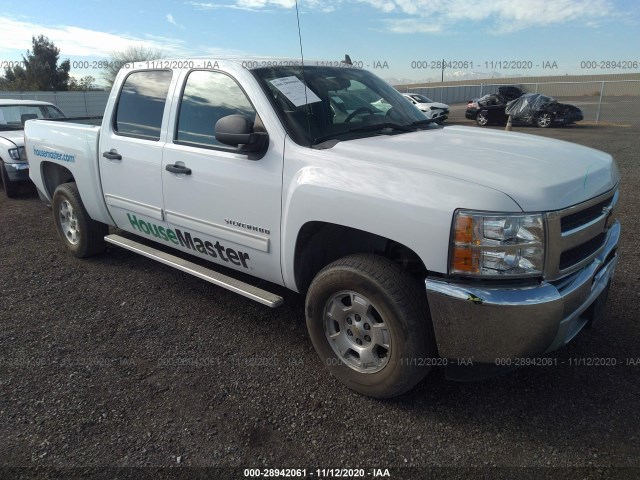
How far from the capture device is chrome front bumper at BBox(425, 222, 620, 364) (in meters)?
2.29

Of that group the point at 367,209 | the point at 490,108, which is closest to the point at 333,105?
the point at 367,209

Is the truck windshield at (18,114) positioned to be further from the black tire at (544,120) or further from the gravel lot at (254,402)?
the black tire at (544,120)

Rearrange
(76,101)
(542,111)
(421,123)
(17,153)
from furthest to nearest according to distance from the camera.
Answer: (76,101) → (542,111) → (17,153) → (421,123)

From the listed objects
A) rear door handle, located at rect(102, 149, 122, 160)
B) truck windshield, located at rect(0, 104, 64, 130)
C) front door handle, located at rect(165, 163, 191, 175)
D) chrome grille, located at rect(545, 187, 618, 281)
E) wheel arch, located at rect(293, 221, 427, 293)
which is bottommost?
wheel arch, located at rect(293, 221, 427, 293)

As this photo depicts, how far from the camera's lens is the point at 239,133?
2.96m

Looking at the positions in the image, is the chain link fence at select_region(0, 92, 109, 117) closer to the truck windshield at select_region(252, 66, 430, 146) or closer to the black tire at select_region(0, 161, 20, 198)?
the black tire at select_region(0, 161, 20, 198)

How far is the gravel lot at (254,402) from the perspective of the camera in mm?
2465

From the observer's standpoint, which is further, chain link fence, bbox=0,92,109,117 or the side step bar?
chain link fence, bbox=0,92,109,117

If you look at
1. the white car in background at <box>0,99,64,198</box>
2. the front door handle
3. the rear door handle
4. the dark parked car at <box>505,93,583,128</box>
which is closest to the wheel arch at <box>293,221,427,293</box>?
the front door handle

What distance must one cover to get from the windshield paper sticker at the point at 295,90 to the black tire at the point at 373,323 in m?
1.17

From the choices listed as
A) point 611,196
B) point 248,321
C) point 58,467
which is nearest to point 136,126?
point 248,321

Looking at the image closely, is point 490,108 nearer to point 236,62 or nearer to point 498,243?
point 236,62

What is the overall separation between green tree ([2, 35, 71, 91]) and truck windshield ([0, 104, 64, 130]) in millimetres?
34775

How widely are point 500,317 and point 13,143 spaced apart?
881cm
